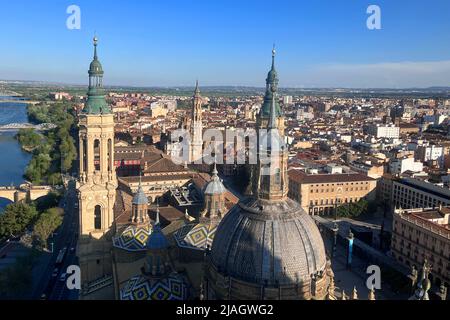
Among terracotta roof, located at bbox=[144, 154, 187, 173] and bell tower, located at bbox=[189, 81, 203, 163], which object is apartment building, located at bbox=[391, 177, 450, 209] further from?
bell tower, located at bbox=[189, 81, 203, 163]

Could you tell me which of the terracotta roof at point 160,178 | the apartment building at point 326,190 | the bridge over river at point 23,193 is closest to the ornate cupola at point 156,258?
the terracotta roof at point 160,178

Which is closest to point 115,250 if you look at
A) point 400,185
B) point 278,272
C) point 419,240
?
point 278,272

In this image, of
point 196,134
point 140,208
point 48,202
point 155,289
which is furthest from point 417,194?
point 48,202

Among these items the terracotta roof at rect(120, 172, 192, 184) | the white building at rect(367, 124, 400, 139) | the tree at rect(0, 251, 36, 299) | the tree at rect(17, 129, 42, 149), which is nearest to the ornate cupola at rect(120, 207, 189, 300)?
the tree at rect(0, 251, 36, 299)

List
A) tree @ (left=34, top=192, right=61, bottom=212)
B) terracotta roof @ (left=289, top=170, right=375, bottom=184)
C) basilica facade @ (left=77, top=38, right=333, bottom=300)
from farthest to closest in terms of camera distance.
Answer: terracotta roof @ (left=289, top=170, right=375, bottom=184) → tree @ (left=34, top=192, right=61, bottom=212) → basilica facade @ (left=77, top=38, right=333, bottom=300)

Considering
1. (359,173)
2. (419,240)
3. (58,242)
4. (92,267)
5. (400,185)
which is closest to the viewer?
(92,267)

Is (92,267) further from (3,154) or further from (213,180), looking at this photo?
(3,154)

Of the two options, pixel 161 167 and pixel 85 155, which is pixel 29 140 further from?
pixel 85 155
